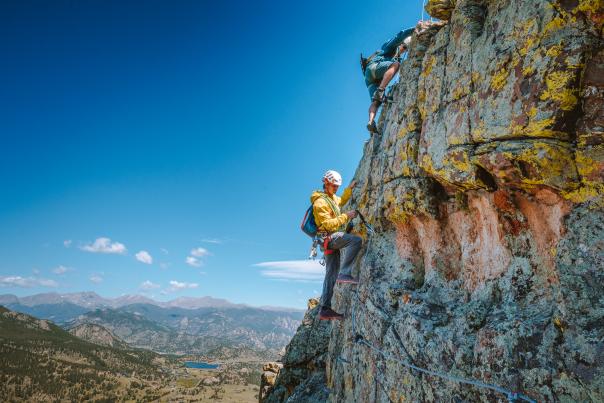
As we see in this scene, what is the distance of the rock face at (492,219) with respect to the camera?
520 centimetres

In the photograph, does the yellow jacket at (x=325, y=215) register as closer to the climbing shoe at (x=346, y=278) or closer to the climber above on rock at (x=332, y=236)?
the climber above on rock at (x=332, y=236)

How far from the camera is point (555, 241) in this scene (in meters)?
5.81

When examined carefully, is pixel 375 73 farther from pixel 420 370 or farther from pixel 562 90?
pixel 420 370

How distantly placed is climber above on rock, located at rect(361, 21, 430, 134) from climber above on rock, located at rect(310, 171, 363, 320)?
4.42 metres

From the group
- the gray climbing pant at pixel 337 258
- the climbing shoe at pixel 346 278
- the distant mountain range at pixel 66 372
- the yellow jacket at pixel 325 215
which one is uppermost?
the yellow jacket at pixel 325 215

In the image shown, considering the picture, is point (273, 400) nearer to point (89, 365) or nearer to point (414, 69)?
point (414, 69)

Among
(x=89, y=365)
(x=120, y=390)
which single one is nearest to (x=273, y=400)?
(x=120, y=390)

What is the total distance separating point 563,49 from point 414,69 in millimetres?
6049

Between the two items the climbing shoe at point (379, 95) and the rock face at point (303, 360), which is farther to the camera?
the rock face at point (303, 360)

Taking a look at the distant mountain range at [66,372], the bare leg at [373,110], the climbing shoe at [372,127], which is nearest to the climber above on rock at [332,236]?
the climbing shoe at [372,127]

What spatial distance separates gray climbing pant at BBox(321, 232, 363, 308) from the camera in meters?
10.4

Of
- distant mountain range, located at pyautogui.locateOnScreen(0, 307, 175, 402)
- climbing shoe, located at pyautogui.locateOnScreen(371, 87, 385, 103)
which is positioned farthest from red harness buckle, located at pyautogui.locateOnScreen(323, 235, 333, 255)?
distant mountain range, located at pyautogui.locateOnScreen(0, 307, 175, 402)

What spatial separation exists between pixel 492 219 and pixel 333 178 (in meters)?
4.74

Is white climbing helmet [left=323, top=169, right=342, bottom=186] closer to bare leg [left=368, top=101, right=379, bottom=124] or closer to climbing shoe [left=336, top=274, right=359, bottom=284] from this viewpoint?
climbing shoe [left=336, top=274, right=359, bottom=284]
